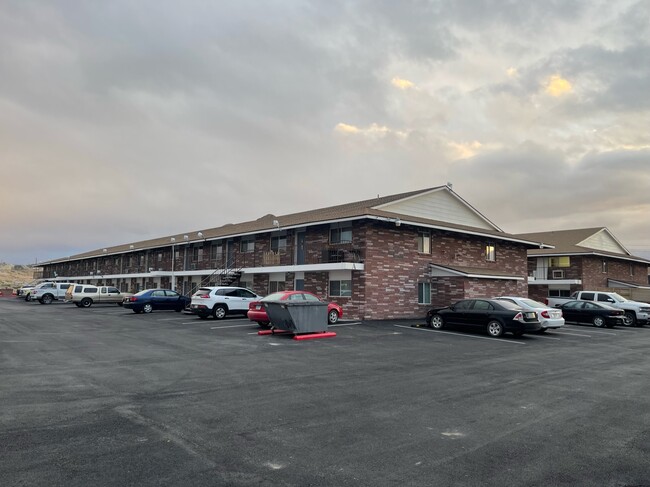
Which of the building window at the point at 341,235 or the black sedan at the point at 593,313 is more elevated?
the building window at the point at 341,235

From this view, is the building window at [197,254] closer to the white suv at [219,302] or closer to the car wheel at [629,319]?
the white suv at [219,302]

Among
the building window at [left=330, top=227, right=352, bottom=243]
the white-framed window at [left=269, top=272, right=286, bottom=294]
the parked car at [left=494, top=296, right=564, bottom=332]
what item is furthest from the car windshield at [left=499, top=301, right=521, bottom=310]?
the white-framed window at [left=269, top=272, right=286, bottom=294]

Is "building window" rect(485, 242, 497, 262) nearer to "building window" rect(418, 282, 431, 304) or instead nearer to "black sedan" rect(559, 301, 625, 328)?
"black sedan" rect(559, 301, 625, 328)

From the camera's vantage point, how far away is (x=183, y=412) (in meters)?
6.18

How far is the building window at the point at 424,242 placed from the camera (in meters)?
25.0

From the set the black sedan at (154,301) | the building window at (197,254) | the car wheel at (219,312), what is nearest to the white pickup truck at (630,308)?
the car wheel at (219,312)

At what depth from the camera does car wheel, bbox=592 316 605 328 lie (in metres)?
22.4

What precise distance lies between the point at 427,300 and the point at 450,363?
14.5 m

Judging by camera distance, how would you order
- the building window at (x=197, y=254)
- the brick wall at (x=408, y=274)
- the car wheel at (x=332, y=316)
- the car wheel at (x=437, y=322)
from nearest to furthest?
the car wheel at (x=437, y=322)
the car wheel at (x=332, y=316)
the brick wall at (x=408, y=274)
the building window at (x=197, y=254)

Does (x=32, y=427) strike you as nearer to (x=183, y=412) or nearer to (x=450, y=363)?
(x=183, y=412)

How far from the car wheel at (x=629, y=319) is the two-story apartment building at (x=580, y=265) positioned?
987 centimetres

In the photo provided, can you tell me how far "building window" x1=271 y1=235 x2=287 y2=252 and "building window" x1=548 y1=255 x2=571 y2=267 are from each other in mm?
22331

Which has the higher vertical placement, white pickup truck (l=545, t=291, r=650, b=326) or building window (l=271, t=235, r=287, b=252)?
building window (l=271, t=235, r=287, b=252)

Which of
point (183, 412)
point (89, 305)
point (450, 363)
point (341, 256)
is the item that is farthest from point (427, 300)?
point (89, 305)
